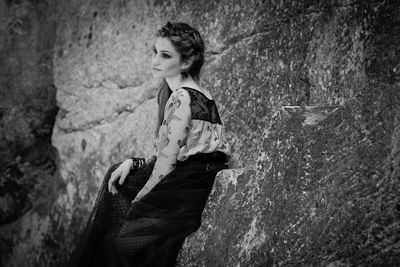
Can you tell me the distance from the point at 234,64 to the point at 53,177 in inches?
94.3

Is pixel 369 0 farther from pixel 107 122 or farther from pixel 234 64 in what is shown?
pixel 107 122

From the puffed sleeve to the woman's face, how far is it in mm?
204

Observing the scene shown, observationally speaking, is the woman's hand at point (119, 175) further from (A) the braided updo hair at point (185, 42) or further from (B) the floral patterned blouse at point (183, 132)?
(A) the braided updo hair at point (185, 42)

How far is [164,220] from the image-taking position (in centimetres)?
284

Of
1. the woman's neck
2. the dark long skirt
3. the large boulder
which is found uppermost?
the woman's neck

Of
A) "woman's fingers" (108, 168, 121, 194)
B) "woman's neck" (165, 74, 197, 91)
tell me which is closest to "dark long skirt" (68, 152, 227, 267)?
"woman's fingers" (108, 168, 121, 194)

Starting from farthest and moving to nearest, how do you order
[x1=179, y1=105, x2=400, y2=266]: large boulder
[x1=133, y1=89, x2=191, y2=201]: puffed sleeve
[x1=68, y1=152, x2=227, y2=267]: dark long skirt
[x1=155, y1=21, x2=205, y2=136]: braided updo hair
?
[x1=155, y1=21, x2=205, y2=136]: braided updo hair, [x1=133, y1=89, x2=191, y2=201]: puffed sleeve, [x1=68, y1=152, x2=227, y2=267]: dark long skirt, [x1=179, y1=105, x2=400, y2=266]: large boulder

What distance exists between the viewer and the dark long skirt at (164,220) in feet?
9.14

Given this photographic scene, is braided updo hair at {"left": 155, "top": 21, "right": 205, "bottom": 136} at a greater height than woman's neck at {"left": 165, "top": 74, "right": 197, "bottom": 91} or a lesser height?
greater

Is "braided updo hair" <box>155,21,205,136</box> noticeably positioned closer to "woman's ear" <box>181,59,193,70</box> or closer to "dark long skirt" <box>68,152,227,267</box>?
"woman's ear" <box>181,59,193,70</box>

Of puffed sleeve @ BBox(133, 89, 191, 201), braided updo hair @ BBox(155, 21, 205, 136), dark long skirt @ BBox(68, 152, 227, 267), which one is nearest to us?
dark long skirt @ BBox(68, 152, 227, 267)

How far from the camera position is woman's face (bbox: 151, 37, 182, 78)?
10.2ft

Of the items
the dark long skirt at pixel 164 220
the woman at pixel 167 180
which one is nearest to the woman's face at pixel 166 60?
the woman at pixel 167 180

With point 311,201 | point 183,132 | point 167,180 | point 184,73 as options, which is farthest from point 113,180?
point 311,201
